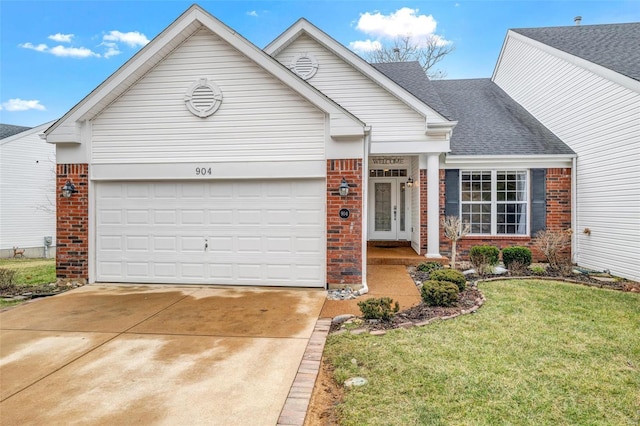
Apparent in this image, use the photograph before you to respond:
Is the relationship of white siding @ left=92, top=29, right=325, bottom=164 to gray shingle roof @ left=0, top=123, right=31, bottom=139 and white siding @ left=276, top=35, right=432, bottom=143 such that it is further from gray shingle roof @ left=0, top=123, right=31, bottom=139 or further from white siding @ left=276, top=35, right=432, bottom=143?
gray shingle roof @ left=0, top=123, right=31, bottom=139

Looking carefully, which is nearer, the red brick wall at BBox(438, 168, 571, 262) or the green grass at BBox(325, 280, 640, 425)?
the green grass at BBox(325, 280, 640, 425)

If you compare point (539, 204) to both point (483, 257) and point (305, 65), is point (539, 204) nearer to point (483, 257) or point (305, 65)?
point (483, 257)

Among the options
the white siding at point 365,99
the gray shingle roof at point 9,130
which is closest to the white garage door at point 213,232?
the white siding at point 365,99

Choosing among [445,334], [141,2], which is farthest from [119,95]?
[141,2]

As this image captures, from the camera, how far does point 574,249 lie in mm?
10445

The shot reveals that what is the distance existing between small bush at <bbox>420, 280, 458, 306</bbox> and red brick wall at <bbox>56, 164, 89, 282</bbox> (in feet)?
23.1

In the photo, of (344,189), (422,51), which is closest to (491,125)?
(344,189)

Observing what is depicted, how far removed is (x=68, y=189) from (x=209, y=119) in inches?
133

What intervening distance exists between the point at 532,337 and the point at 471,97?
1243cm

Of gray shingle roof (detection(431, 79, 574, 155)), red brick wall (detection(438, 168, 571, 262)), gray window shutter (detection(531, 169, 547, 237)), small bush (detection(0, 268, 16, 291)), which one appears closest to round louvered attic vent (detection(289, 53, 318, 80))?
gray shingle roof (detection(431, 79, 574, 155))

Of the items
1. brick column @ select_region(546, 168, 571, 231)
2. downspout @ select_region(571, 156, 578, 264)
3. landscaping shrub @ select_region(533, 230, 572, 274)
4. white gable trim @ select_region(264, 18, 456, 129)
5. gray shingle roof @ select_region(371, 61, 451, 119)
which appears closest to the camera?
landscaping shrub @ select_region(533, 230, 572, 274)

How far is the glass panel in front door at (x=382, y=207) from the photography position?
508 inches

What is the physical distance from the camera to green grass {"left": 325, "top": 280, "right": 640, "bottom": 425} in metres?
2.88

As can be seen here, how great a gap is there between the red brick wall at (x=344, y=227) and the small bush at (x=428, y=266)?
2888 mm
